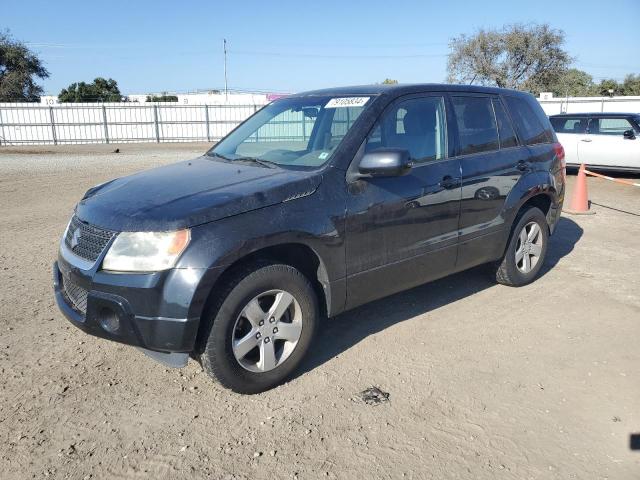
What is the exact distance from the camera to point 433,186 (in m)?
4.13

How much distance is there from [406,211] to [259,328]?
1392mm

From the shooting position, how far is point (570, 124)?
14031 mm

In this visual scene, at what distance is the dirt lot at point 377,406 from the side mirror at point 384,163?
133cm

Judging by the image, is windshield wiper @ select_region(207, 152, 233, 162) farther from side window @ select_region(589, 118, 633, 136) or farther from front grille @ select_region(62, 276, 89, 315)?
side window @ select_region(589, 118, 633, 136)

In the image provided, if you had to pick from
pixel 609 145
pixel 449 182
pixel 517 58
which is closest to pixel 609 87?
pixel 517 58

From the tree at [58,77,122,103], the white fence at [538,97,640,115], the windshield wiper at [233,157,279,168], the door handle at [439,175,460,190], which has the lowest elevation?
the door handle at [439,175,460,190]

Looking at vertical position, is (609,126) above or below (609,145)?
above

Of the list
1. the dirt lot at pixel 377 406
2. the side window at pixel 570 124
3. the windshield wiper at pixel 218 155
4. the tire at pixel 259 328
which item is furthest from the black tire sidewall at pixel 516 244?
the side window at pixel 570 124

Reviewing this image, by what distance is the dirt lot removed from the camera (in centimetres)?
278

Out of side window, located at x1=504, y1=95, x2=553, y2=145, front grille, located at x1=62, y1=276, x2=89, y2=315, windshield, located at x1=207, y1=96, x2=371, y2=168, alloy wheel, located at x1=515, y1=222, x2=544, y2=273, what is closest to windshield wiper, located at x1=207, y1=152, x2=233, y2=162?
windshield, located at x1=207, y1=96, x2=371, y2=168

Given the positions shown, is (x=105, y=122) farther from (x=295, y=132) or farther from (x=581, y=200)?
(x=295, y=132)

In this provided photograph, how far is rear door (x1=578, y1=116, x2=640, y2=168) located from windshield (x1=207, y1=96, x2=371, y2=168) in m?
11.0

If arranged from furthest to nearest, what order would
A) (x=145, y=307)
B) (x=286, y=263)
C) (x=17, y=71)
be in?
(x=17, y=71), (x=286, y=263), (x=145, y=307)

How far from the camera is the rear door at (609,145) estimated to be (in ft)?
41.7
